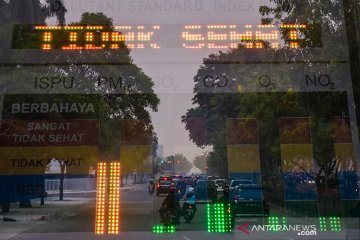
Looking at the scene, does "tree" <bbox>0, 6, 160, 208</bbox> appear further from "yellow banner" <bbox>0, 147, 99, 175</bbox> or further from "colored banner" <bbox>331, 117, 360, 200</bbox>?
"colored banner" <bbox>331, 117, 360, 200</bbox>

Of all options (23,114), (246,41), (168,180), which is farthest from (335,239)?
(168,180)

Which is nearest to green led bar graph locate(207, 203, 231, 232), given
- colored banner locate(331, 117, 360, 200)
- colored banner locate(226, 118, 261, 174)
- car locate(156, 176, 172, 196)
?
colored banner locate(331, 117, 360, 200)

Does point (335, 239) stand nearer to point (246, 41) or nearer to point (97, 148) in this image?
point (246, 41)

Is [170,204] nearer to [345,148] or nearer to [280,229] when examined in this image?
[280,229]

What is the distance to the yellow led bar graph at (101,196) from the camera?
859 centimetres

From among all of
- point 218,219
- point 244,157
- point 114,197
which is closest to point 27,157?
point 114,197

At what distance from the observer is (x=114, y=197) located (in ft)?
27.8

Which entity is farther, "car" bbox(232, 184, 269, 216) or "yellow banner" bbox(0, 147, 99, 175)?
"car" bbox(232, 184, 269, 216)

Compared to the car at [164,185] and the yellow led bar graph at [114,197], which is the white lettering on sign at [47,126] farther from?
the car at [164,185]

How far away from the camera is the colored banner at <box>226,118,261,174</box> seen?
2680 centimetres

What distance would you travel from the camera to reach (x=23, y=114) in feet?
54.5

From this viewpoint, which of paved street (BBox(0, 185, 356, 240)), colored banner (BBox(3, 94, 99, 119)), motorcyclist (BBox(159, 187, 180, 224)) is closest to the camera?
paved street (BBox(0, 185, 356, 240))

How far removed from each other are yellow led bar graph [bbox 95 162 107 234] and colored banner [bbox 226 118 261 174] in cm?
1758

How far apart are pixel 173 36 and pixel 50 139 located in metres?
8.92
